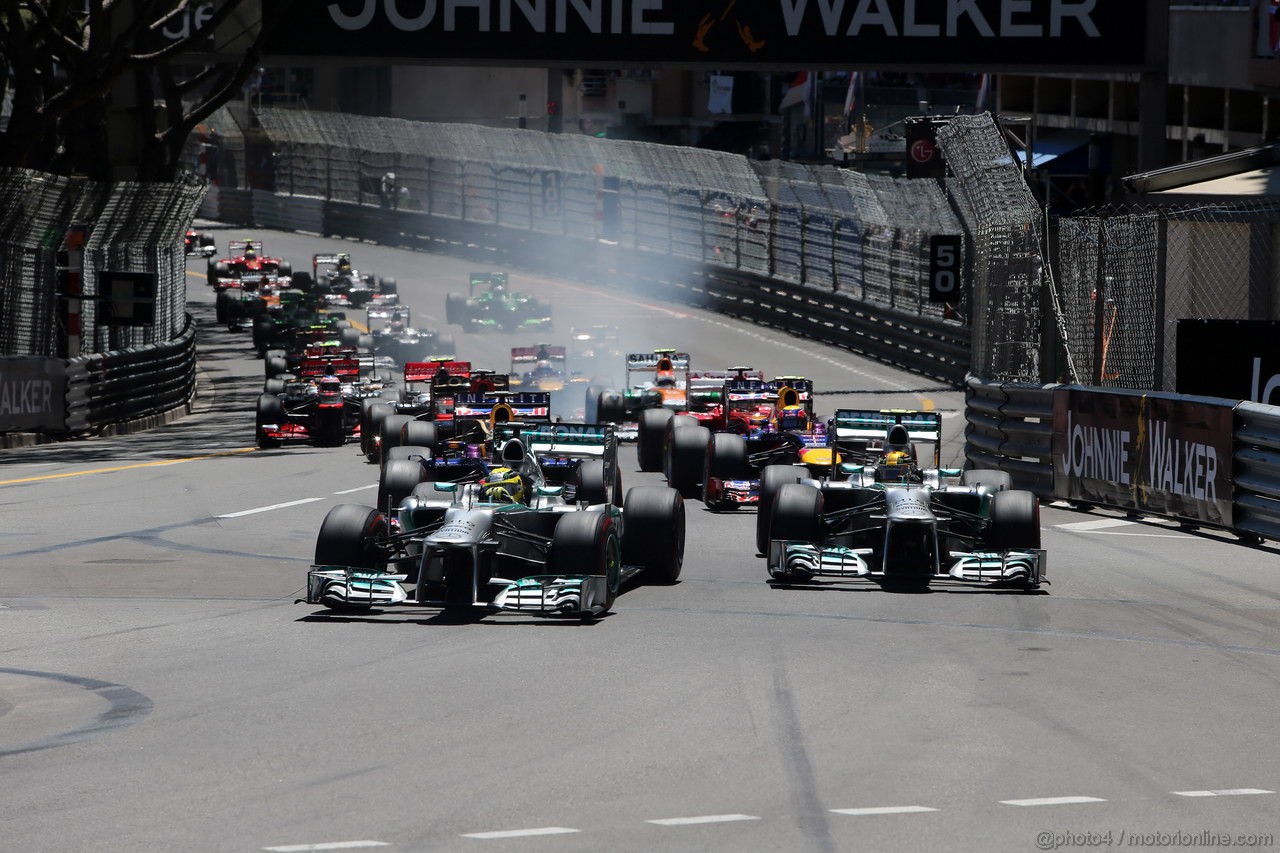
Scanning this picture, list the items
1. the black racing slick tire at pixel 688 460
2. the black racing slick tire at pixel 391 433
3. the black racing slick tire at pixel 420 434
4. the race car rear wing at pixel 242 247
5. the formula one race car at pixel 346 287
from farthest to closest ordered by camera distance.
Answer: the race car rear wing at pixel 242 247 < the formula one race car at pixel 346 287 < the black racing slick tire at pixel 391 433 < the black racing slick tire at pixel 420 434 < the black racing slick tire at pixel 688 460

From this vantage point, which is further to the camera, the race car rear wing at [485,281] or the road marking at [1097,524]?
the race car rear wing at [485,281]

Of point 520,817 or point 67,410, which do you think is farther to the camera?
point 67,410

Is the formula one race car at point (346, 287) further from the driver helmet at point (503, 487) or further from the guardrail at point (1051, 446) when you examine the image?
the driver helmet at point (503, 487)

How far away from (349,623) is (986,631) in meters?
3.96

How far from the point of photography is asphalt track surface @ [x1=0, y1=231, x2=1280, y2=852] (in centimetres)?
697

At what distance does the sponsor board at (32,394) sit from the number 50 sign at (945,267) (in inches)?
561

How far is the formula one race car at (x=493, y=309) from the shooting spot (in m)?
44.5

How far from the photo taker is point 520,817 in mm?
7035

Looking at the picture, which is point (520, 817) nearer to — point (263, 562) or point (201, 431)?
point (263, 562)

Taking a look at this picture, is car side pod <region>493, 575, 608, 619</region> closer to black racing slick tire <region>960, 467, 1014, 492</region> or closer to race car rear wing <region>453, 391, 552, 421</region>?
black racing slick tire <region>960, 467, 1014, 492</region>

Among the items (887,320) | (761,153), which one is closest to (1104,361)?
(887,320)

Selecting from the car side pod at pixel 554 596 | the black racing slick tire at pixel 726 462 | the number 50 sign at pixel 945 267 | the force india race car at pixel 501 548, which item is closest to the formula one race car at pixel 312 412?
the black racing slick tire at pixel 726 462

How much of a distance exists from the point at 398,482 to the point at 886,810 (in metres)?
8.33

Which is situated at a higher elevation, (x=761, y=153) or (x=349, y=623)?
(x=761, y=153)
